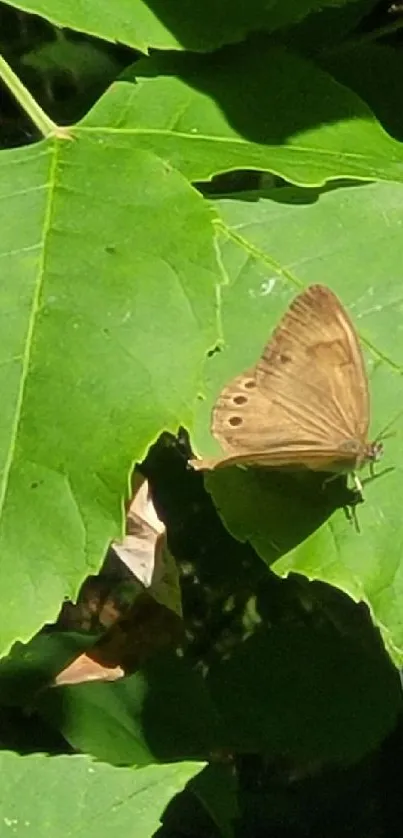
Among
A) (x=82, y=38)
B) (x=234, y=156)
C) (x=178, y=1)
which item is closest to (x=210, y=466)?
(x=234, y=156)

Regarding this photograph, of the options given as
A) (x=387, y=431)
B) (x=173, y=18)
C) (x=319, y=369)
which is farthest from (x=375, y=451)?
(x=173, y=18)

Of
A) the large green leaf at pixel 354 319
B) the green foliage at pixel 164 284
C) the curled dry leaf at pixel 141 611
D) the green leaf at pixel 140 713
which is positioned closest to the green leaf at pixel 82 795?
the green foliage at pixel 164 284

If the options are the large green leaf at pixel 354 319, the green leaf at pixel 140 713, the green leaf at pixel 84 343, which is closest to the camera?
the green leaf at pixel 84 343

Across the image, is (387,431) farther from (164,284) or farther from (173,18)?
(173,18)

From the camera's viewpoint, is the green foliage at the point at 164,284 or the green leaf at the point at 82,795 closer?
the green foliage at the point at 164,284

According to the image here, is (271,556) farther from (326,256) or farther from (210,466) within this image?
(326,256)

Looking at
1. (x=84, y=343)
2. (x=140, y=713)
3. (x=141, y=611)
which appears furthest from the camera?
(x=140, y=713)

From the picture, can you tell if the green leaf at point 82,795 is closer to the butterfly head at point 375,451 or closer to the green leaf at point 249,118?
the butterfly head at point 375,451

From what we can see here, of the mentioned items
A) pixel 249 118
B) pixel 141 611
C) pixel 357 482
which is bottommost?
pixel 141 611
